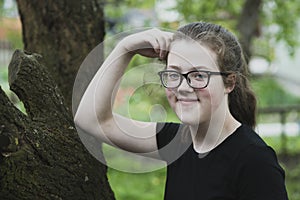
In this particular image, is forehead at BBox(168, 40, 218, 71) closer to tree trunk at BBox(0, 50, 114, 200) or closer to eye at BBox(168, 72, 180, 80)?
eye at BBox(168, 72, 180, 80)

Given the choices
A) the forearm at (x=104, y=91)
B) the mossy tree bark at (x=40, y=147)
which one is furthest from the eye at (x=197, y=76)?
the mossy tree bark at (x=40, y=147)

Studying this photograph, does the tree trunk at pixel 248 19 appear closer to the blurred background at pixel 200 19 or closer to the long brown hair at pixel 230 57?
the blurred background at pixel 200 19

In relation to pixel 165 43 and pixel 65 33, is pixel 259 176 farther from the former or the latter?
pixel 65 33

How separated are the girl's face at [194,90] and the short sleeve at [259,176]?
170 mm

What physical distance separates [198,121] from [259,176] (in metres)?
0.26

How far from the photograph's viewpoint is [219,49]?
1834 mm

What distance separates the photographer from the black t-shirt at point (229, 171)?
1.67 metres

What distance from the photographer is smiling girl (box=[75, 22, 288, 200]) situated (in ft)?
5.69

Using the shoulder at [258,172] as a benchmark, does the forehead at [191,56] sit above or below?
above

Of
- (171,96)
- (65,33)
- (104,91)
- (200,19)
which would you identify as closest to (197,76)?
(171,96)

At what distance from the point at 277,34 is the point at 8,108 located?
5.79 m

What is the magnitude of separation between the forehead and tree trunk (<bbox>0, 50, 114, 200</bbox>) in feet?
1.41

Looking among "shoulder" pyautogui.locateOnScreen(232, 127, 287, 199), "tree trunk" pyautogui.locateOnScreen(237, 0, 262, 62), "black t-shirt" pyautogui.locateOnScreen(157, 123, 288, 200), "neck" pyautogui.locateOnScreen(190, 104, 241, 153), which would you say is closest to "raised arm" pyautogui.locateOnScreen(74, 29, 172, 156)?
"black t-shirt" pyautogui.locateOnScreen(157, 123, 288, 200)

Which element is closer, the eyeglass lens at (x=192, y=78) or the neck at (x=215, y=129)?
the eyeglass lens at (x=192, y=78)
